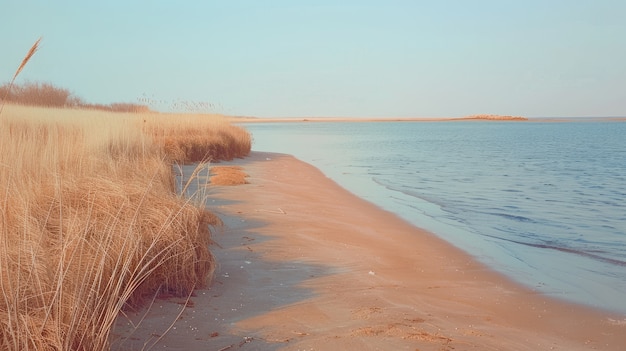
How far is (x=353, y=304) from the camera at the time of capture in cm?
456

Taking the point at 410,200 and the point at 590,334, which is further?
the point at 410,200

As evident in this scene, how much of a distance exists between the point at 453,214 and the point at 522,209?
1.59 meters

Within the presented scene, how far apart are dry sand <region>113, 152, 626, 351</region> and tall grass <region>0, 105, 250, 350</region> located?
0.30 metres

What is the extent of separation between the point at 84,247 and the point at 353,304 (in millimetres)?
2024

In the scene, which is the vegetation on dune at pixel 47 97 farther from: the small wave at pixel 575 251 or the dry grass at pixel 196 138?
the small wave at pixel 575 251

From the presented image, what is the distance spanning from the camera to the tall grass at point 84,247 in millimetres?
2664

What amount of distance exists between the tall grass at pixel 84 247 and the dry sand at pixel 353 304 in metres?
0.30

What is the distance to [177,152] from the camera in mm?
15531

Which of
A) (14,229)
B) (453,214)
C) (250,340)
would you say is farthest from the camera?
(453,214)

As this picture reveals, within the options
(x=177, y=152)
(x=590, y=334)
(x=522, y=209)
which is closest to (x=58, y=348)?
(x=590, y=334)

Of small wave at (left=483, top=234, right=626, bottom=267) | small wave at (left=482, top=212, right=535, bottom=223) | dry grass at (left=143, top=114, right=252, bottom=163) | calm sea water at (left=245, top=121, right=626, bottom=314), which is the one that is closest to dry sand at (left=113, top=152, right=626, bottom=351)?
calm sea water at (left=245, top=121, right=626, bottom=314)

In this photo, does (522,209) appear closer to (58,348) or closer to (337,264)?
(337,264)

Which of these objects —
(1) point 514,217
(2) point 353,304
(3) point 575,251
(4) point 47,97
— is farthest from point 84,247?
(4) point 47,97

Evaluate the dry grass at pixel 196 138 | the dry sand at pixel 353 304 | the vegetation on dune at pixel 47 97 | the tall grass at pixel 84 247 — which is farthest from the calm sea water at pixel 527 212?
the vegetation on dune at pixel 47 97
